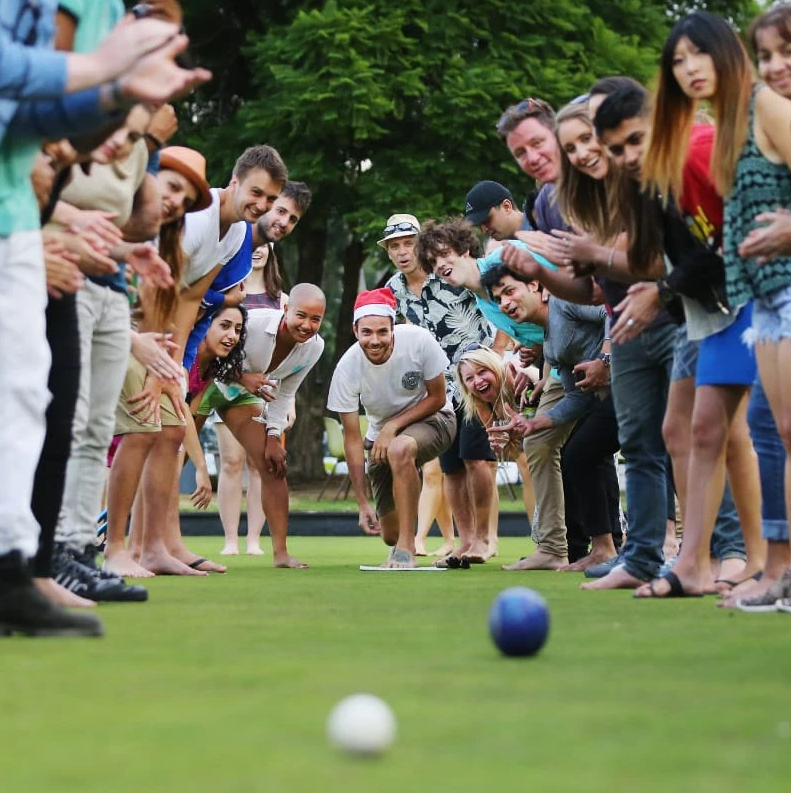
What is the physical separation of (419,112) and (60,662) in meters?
19.0

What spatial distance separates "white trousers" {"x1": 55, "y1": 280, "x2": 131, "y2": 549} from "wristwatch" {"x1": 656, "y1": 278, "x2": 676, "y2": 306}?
6.55ft

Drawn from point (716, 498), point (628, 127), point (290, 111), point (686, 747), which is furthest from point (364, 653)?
point (290, 111)

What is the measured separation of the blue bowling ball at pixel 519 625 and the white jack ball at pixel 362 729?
4.23ft

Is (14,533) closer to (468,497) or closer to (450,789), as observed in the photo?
(450,789)

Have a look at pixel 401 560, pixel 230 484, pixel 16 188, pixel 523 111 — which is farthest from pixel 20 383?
pixel 230 484

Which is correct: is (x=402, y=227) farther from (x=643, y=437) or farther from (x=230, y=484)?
(x=643, y=437)

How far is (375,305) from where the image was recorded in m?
9.14

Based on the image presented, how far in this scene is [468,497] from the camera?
10.4m

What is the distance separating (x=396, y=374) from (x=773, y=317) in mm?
4269

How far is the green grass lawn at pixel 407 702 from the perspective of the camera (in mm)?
2309

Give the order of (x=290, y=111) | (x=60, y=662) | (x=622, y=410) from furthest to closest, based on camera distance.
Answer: (x=290, y=111), (x=622, y=410), (x=60, y=662)

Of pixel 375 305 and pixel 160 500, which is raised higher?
pixel 375 305

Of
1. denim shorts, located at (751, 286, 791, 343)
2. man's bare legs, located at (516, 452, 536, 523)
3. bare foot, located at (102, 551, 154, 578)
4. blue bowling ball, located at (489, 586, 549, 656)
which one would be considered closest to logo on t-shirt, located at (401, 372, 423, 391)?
man's bare legs, located at (516, 452, 536, 523)

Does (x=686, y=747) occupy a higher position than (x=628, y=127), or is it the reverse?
(x=628, y=127)
